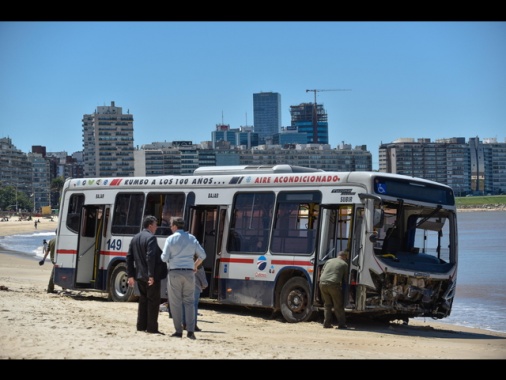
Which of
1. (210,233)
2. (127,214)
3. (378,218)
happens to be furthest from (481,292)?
(378,218)

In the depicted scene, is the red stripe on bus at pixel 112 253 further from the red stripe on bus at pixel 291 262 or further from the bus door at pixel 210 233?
the red stripe on bus at pixel 291 262

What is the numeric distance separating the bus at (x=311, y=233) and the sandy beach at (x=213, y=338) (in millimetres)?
560

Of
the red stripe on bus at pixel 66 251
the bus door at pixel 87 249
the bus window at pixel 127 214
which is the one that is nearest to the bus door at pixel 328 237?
the bus window at pixel 127 214

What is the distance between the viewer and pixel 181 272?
1420 centimetres

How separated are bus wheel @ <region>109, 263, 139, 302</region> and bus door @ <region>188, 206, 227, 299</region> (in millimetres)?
2499

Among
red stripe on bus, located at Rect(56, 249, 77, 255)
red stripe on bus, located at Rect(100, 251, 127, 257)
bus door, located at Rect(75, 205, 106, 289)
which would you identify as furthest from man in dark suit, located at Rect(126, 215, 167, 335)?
red stripe on bus, located at Rect(56, 249, 77, 255)

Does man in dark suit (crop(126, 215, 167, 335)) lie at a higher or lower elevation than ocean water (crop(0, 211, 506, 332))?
higher

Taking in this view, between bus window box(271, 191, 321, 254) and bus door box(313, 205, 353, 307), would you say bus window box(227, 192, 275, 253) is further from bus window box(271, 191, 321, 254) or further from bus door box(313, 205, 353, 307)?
bus door box(313, 205, 353, 307)

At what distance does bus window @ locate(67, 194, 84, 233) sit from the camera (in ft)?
76.9

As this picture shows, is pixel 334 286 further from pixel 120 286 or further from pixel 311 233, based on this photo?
pixel 120 286
